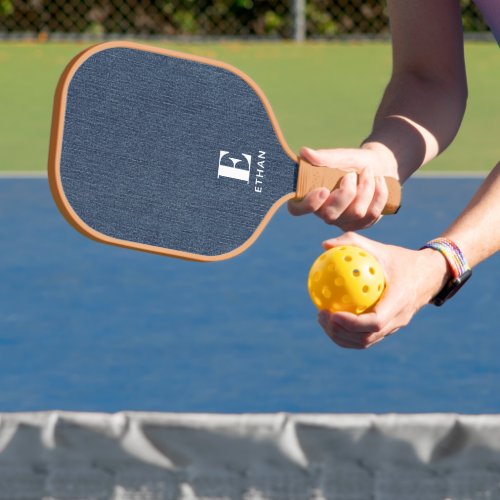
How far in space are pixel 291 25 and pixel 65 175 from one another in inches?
428

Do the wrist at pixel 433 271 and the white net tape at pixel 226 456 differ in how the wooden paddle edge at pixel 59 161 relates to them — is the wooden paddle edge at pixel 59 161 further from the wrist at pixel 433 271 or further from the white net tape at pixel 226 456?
the wrist at pixel 433 271

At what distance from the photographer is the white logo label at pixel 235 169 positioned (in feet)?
7.72

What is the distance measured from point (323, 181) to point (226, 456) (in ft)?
1.65

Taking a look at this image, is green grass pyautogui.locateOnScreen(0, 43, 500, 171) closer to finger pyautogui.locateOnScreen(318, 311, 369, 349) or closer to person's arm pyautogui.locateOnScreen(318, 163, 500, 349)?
person's arm pyautogui.locateOnScreen(318, 163, 500, 349)

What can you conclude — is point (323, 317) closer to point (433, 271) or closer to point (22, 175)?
point (433, 271)

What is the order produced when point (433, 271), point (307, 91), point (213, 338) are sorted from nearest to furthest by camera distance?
point (433, 271)
point (213, 338)
point (307, 91)

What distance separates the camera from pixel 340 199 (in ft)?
7.36

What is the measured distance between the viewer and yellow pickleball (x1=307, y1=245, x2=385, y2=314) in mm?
2053

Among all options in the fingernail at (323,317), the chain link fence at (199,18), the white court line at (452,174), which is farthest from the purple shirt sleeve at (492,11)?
the chain link fence at (199,18)

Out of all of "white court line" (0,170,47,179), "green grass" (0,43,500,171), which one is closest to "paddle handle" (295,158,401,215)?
"white court line" (0,170,47,179)

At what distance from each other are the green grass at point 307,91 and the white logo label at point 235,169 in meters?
4.96

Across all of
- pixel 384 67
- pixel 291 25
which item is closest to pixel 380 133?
pixel 384 67

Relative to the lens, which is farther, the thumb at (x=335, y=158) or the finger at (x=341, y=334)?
the thumb at (x=335, y=158)

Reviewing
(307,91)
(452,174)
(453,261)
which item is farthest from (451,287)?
(307,91)
